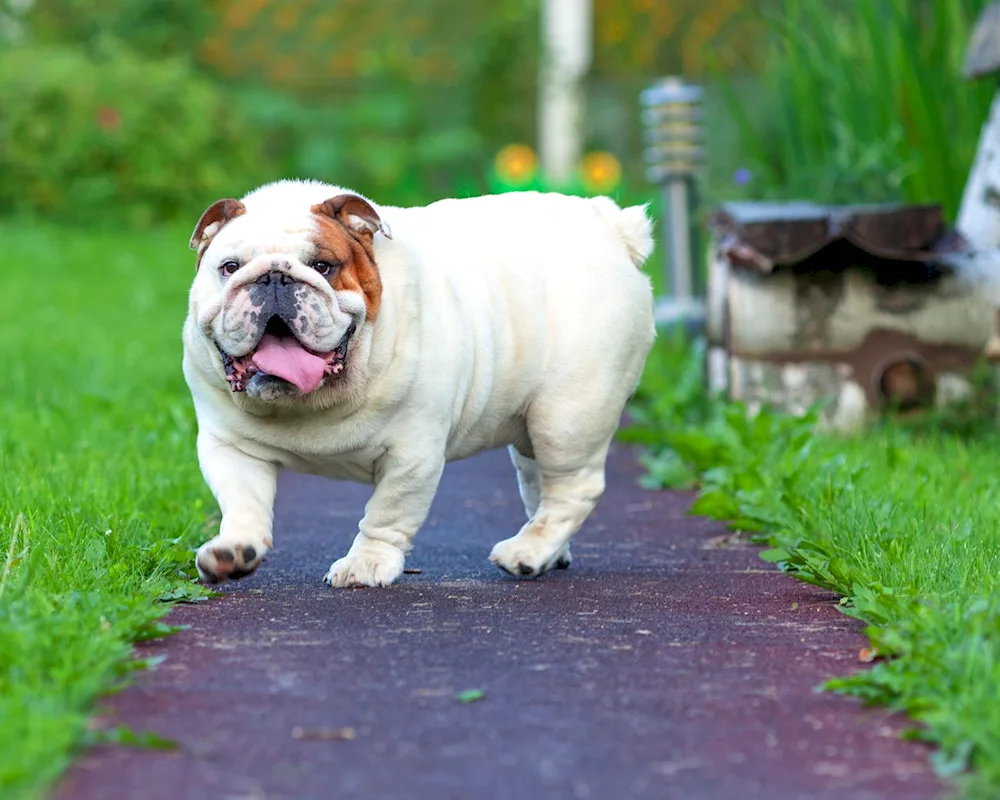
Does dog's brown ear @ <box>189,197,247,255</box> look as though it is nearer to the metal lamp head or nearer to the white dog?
the white dog

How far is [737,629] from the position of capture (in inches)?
152

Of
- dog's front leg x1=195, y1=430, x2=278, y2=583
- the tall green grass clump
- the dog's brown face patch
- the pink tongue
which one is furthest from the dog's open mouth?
the tall green grass clump

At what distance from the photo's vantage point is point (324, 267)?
4117 mm

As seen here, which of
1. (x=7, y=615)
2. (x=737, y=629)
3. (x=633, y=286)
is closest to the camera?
(x=7, y=615)

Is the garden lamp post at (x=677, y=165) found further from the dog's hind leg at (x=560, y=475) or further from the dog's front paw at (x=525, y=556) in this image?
the dog's front paw at (x=525, y=556)

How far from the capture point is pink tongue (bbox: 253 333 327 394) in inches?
157

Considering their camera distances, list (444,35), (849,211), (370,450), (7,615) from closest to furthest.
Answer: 1. (7,615)
2. (370,450)
3. (849,211)
4. (444,35)

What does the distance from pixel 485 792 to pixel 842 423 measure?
14.7ft

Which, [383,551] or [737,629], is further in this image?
[383,551]

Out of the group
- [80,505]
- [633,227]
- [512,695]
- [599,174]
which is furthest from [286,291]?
[599,174]

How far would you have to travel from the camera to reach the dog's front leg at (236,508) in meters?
4.01

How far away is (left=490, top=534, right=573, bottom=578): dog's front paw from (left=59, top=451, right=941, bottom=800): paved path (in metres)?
0.06

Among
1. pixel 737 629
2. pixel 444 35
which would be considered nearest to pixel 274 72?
pixel 444 35

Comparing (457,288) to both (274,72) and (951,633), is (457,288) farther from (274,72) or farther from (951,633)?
(274,72)
